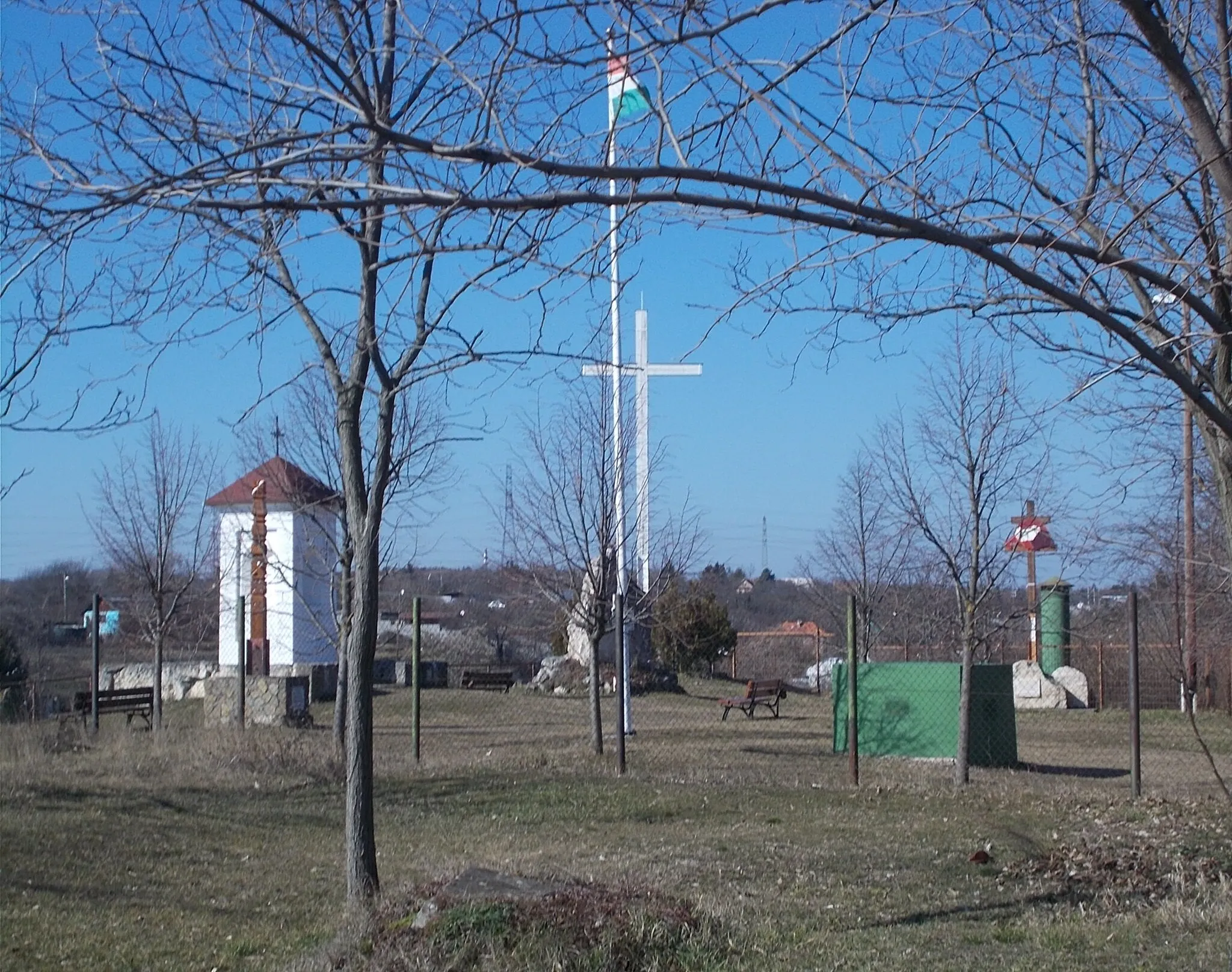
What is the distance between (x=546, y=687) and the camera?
28.2 meters

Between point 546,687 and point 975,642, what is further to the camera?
point 546,687

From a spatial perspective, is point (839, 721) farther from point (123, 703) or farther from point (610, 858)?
point (123, 703)

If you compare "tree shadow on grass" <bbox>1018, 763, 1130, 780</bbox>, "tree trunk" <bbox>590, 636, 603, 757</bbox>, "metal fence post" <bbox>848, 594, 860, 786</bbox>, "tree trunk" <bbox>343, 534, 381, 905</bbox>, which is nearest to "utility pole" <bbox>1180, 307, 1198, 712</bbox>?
"tree shadow on grass" <bbox>1018, 763, 1130, 780</bbox>

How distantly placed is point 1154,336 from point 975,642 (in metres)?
7.60

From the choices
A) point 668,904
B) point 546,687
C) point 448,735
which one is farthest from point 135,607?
point 668,904

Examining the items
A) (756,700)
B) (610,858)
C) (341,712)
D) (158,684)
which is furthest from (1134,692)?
(158,684)

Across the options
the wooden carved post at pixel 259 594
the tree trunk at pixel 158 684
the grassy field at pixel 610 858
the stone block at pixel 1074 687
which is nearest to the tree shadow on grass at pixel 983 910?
the grassy field at pixel 610 858

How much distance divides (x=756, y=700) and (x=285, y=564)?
899 cm

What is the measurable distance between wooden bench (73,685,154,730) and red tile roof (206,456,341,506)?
346 centimetres

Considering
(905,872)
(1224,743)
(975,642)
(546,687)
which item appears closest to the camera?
(905,872)

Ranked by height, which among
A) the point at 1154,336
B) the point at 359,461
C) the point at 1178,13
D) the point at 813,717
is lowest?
the point at 813,717

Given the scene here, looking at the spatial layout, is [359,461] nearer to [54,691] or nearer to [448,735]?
[448,735]

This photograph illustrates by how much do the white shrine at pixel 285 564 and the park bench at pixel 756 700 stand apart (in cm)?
672

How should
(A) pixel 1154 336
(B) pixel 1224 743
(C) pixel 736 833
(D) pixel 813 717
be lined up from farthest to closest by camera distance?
(D) pixel 813 717
(B) pixel 1224 743
(C) pixel 736 833
(A) pixel 1154 336
